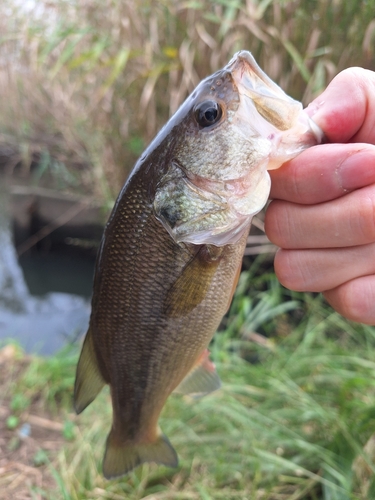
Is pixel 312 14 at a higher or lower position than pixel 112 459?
higher

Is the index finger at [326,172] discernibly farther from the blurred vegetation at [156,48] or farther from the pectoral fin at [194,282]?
the blurred vegetation at [156,48]

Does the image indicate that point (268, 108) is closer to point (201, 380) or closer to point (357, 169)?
point (357, 169)

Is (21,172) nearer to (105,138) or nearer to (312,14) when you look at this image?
(105,138)

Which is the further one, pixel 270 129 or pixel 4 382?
pixel 4 382

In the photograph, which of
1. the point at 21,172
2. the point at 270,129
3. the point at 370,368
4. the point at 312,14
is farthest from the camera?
the point at 21,172

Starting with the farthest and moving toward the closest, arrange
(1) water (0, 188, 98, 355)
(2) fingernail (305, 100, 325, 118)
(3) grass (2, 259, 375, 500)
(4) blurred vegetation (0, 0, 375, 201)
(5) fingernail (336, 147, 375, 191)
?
(1) water (0, 188, 98, 355) < (4) blurred vegetation (0, 0, 375, 201) < (3) grass (2, 259, 375, 500) < (2) fingernail (305, 100, 325, 118) < (5) fingernail (336, 147, 375, 191)

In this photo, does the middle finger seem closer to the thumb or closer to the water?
the thumb

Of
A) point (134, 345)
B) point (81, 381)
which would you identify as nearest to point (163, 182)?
point (134, 345)

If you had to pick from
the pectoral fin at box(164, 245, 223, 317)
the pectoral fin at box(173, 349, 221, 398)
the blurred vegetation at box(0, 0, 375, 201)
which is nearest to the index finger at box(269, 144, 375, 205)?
the pectoral fin at box(164, 245, 223, 317)

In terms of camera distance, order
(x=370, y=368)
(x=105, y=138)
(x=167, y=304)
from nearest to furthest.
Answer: (x=167, y=304)
(x=370, y=368)
(x=105, y=138)

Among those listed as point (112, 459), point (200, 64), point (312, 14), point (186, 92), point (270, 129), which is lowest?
point (112, 459)
